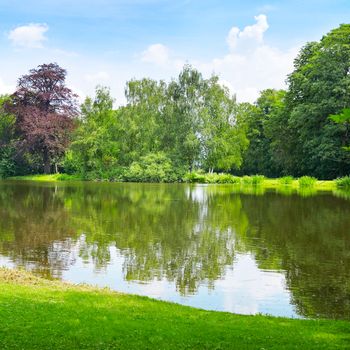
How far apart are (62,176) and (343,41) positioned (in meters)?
41.8

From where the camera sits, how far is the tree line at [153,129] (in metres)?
65.3

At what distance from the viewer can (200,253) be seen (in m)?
16.1

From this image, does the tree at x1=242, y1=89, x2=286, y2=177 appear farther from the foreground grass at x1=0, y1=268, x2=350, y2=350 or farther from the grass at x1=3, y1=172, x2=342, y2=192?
the foreground grass at x1=0, y1=268, x2=350, y2=350

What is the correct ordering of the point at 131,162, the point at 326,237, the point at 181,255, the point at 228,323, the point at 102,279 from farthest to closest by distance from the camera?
the point at 131,162 → the point at 326,237 → the point at 181,255 → the point at 102,279 → the point at 228,323

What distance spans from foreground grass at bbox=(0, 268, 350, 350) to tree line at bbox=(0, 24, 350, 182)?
52.9 m

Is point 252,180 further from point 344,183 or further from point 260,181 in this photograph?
point 344,183

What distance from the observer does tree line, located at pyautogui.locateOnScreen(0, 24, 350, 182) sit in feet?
214

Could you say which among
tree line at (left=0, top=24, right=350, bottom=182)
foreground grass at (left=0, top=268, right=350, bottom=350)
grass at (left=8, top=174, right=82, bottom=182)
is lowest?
foreground grass at (left=0, top=268, right=350, bottom=350)

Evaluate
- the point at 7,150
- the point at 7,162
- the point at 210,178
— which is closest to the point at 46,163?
the point at 7,162

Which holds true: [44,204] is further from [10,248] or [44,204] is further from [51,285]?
[51,285]

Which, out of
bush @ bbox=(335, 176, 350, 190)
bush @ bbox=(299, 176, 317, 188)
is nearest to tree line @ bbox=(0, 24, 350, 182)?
bush @ bbox=(299, 176, 317, 188)

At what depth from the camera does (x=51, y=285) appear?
10586mm

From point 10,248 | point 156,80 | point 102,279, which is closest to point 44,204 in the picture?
point 10,248

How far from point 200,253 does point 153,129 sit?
53572 mm
